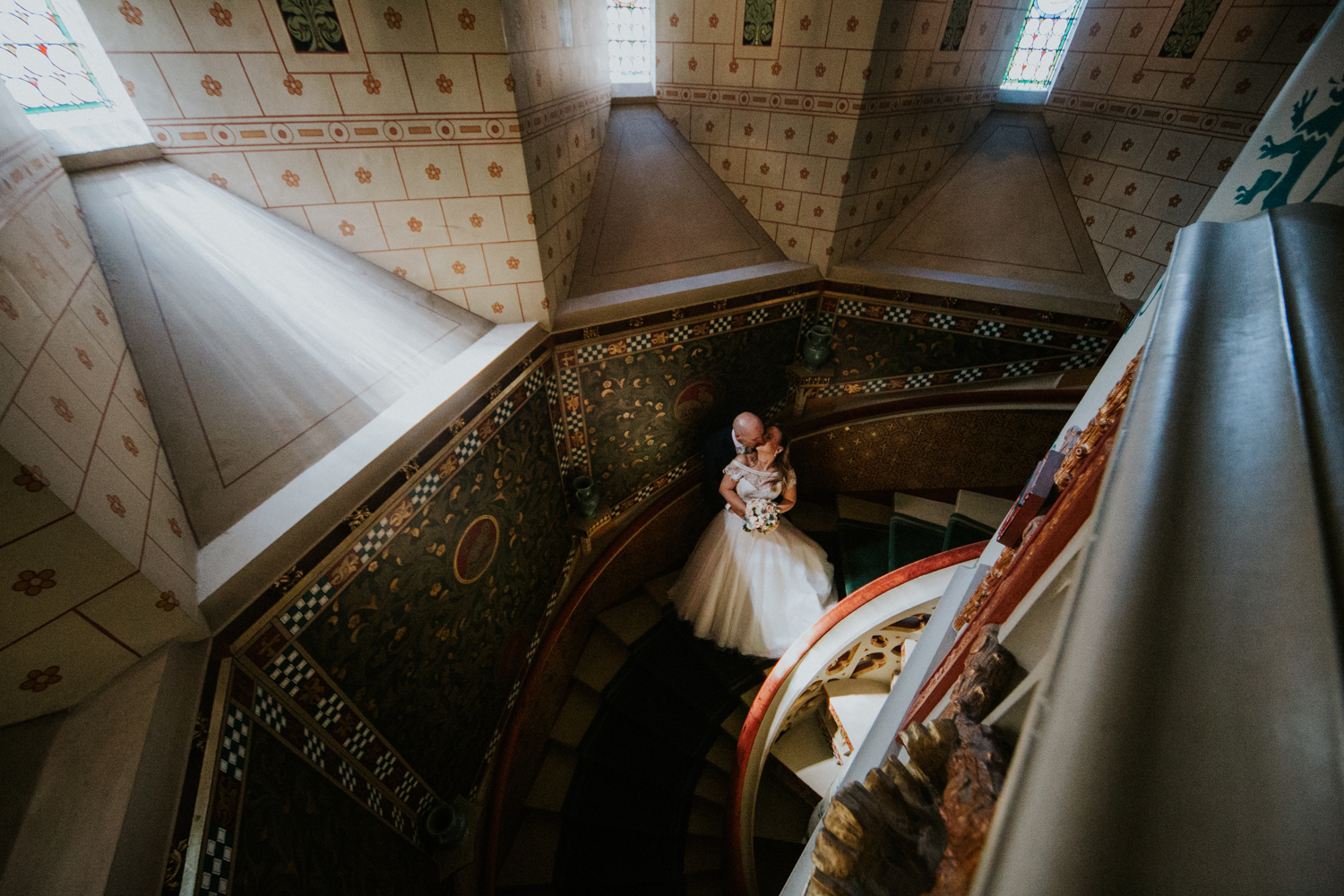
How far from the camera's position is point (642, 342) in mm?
3562

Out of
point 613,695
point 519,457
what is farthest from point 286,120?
point 613,695

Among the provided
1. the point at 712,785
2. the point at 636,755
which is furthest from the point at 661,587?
the point at 712,785

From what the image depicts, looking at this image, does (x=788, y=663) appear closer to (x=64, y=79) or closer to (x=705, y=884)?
(x=705, y=884)

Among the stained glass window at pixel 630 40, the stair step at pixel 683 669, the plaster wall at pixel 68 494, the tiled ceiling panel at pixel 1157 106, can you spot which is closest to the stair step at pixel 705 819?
the stair step at pixel 683 669

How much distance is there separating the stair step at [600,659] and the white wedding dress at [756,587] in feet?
2.35

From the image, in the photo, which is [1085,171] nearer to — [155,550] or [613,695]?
[613,695]

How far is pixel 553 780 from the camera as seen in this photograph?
3.92 meters

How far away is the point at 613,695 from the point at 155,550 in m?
3.41

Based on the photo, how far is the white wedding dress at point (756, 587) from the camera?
4043 millimetres

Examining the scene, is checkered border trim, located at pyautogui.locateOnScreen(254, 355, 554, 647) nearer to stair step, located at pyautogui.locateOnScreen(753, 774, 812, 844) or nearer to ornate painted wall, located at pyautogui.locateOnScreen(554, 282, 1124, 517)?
ornate painted wall, located at pyautogui.locateOnScreen(554, 282, 1124, 517)

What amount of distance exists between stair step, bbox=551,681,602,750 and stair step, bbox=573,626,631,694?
0.08 metres

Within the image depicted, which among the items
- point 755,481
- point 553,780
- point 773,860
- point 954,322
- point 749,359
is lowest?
point 773,860

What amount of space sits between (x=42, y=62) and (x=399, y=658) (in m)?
2.77

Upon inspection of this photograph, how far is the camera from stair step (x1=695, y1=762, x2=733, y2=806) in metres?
3.95
